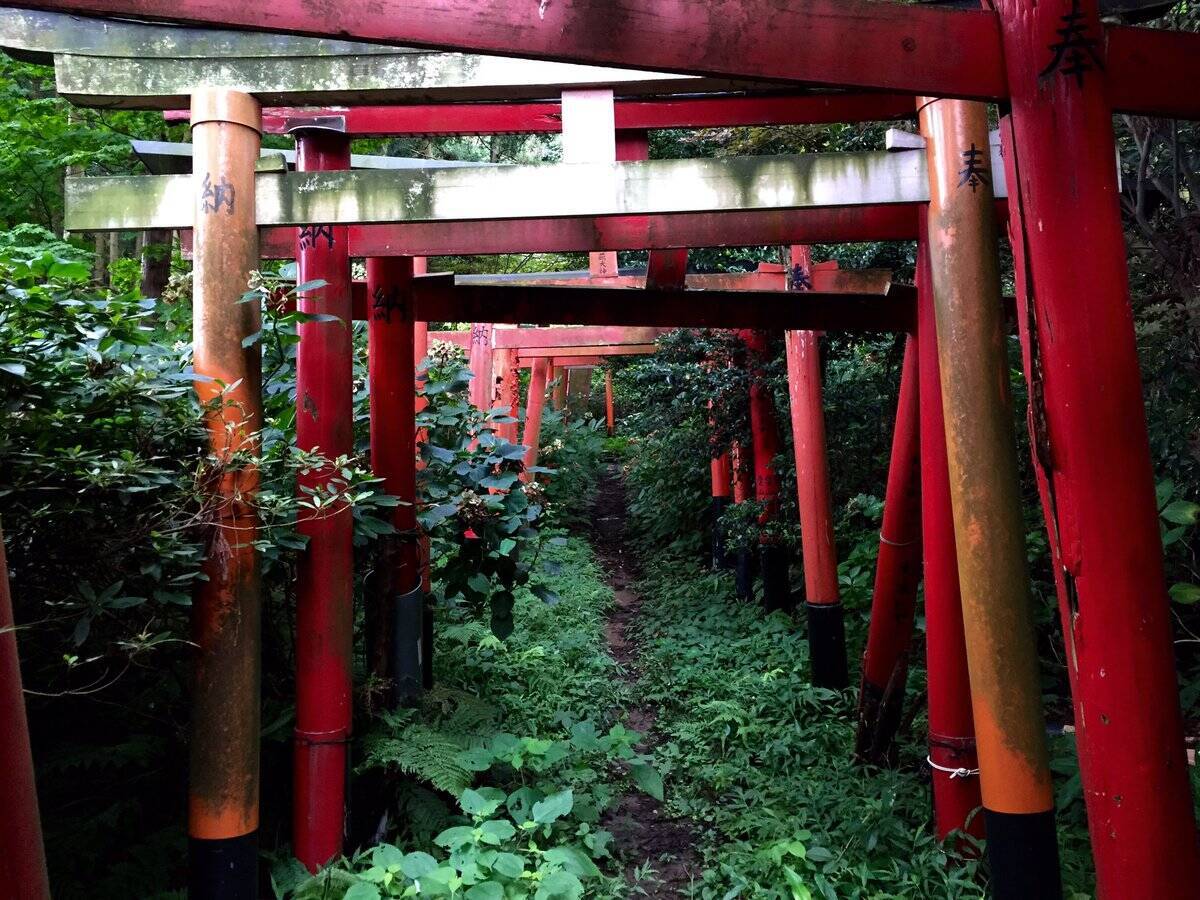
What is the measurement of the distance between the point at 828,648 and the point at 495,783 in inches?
130

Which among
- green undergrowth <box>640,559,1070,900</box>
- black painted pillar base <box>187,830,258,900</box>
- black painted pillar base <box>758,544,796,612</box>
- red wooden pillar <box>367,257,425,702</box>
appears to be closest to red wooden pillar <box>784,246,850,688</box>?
green undergrowth <box>640,559,1070,900</box>

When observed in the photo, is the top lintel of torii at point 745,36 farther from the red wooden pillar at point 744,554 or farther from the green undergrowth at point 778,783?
the red wooden pillar at point 744,554

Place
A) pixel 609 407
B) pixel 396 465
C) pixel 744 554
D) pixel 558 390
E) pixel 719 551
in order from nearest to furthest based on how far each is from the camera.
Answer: pixel 396 465, pixel 744 554, pixel 719 551, pixel 558 390, pixel 609 407

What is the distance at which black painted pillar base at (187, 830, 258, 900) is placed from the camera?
131 inches

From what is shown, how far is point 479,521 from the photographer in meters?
Result: 5.02

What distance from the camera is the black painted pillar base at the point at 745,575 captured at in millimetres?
10000

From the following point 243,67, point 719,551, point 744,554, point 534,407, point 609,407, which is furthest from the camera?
point 609,407

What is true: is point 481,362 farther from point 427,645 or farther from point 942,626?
point 942,626

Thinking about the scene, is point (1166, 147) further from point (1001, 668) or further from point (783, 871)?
point (783, 871)

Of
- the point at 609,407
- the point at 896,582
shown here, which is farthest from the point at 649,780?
the point at 609,407

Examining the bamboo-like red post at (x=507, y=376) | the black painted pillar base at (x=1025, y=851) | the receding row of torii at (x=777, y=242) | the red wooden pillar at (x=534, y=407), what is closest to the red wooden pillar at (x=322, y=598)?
the receding row of torii at (x=777, y=242)

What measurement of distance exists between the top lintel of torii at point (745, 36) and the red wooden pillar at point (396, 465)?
2786 mm

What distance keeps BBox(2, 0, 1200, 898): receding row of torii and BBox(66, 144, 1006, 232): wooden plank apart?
11 mm

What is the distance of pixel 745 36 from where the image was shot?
2383 millimetres
